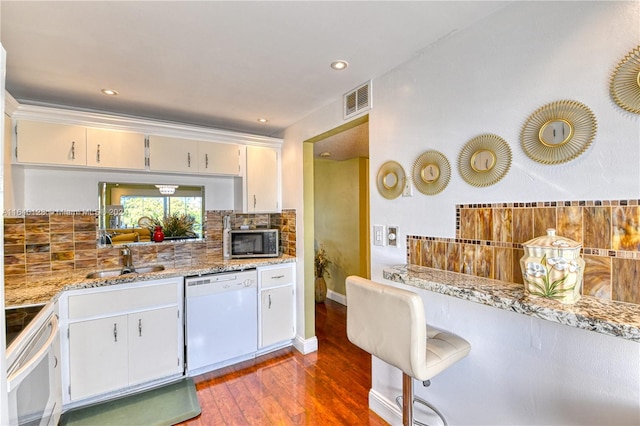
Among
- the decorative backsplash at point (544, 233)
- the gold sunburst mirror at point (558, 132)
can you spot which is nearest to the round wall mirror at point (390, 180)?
the decorative backsplash at point (544, 233)

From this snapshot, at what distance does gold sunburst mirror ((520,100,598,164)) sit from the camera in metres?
1.17

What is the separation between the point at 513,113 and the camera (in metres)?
1.39

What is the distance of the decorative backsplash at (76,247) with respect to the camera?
2434 mm

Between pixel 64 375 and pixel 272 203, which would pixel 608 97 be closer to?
pixel 272 203

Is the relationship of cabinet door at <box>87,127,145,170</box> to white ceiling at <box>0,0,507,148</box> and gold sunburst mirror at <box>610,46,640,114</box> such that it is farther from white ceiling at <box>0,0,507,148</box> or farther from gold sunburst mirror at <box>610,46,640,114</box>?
gold sunburst mirror at <box>610,46,640,114</box>

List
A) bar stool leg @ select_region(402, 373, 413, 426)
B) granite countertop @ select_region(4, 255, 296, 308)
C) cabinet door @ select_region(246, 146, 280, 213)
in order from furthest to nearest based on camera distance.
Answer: cabinet door @ select_region(246, 146, 280, 213), granite countertop @ select_region(4, 255, 296, 308), bar stool leg @ select_region(402, 373, 413, 426)

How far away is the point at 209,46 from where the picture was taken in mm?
1713

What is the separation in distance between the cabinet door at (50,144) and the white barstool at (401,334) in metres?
2.47

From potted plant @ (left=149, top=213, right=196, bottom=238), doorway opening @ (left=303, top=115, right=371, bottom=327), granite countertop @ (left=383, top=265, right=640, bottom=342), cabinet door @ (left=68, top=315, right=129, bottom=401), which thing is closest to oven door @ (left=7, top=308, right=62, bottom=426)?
cabinet door @ (left=68, top=315, right=129, bottom=401)

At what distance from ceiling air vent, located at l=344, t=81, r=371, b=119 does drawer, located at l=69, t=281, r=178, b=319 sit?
2.06 metres

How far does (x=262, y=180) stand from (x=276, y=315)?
1453 mm

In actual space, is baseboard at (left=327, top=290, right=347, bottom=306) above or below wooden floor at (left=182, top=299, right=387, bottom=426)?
above

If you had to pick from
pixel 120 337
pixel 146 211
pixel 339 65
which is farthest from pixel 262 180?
pixel 120 337

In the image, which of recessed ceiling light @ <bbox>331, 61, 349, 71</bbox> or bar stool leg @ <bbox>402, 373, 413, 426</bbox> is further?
recessed ceiling light @ <bbox>331, 61, 349, 71</bbox>
